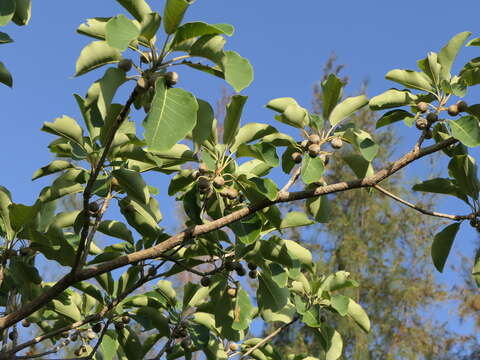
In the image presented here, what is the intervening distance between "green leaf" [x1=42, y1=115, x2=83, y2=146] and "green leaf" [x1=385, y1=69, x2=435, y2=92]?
1.26 metres

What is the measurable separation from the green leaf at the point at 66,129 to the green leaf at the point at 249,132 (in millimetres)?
586

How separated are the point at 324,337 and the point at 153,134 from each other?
1.94 metres

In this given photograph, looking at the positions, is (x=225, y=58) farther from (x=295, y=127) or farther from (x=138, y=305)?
(x=138, y=305)

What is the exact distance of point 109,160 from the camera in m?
2.46

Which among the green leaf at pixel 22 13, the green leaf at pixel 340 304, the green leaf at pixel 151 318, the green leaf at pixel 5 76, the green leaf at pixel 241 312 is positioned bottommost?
the green leaf at pixel 241 312

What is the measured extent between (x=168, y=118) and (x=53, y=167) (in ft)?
2.74

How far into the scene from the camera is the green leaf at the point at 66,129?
2.34 metres

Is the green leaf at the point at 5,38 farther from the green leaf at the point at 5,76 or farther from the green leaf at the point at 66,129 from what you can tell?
the green leaf at the point at 66,129

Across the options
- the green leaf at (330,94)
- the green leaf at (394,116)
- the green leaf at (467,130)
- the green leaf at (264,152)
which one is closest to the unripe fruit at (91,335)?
the green leaf at (264,152)

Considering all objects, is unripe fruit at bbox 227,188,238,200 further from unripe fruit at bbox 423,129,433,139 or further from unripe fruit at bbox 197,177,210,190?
unripe fruit at bbox 423,129,433,139

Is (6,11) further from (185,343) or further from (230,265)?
(185,343)

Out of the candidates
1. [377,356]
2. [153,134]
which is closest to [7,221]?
[153,134]

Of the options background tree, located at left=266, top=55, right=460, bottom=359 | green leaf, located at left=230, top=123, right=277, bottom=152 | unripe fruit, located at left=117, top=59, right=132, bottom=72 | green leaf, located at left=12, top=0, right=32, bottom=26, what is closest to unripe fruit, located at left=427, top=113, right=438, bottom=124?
green leaf, located at left=230, top=123, right=277, bottom=152

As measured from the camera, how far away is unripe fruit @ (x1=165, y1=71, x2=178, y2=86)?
192 centimetres
